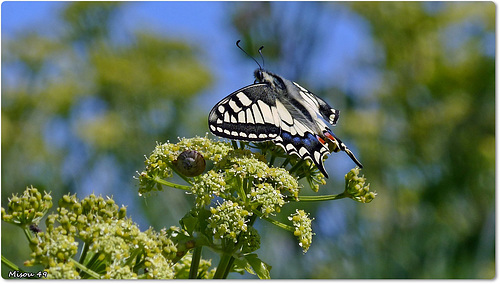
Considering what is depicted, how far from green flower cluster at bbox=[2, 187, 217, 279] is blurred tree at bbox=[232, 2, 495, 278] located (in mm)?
4091

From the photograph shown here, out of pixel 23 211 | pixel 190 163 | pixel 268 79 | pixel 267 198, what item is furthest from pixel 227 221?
pixel 268 79

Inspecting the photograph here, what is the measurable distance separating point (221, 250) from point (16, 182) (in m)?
5.56

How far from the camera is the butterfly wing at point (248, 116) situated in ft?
9.14

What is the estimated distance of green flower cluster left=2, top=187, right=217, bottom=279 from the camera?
2166 mm

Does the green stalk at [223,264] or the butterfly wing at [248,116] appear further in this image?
the butterfly wing at [248,116]

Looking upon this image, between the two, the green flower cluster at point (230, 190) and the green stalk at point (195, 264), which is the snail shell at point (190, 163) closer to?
the green flower cluster at point (230, 190)

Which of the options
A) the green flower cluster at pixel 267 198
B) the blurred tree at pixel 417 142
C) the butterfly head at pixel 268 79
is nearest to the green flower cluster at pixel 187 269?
the green flower cluster at pixel 267 198

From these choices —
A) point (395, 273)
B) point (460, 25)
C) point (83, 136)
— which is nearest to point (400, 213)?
point (395, 273)

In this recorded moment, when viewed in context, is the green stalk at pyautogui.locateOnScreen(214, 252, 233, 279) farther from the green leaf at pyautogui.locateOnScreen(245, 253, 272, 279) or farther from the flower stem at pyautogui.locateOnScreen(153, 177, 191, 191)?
the flower stem at pyautogui.locateOnScreen(153, 177, 191, 191)

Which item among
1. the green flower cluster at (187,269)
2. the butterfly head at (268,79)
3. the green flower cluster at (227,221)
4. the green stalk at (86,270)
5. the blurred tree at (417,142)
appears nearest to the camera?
the green stalk at (86,270)

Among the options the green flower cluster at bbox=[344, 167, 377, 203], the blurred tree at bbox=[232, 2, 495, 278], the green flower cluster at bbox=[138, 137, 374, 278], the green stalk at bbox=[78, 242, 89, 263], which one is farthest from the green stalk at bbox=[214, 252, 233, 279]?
the blurred tree at bbox=[232, 2, 495, 278]

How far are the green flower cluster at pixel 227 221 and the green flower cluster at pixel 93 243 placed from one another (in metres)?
0.18

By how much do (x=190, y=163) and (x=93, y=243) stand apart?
0.54 m

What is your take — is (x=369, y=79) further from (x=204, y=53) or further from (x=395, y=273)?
(x=395, y=273)
